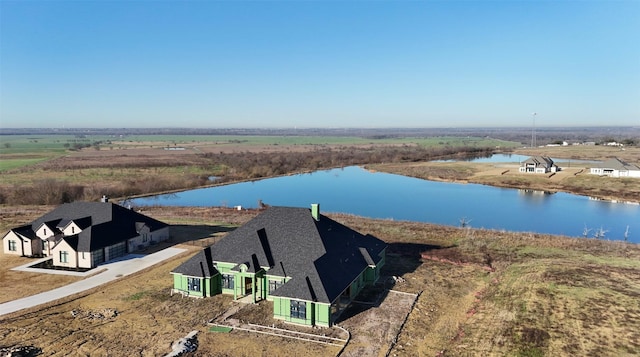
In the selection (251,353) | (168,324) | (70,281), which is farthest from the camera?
(70,281)

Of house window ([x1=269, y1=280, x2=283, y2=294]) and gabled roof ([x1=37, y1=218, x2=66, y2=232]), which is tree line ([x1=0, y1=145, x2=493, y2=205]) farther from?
house window ([x1=269, y1=280, x2=283, y2=294])

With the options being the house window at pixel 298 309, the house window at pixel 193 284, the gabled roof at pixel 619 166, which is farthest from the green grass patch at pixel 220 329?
A: the gabled roof at pixel 619 166

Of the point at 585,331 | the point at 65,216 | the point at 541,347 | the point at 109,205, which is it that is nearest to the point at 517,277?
the point at 585,331

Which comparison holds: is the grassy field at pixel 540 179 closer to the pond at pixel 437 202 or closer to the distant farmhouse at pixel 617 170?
the distant farmhouse at pixel 617 170

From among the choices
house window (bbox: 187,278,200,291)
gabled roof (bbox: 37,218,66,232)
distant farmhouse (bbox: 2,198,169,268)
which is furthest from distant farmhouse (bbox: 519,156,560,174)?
gabled roof (bbox: 37,218,66,232)

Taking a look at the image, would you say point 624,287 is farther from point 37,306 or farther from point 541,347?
point 37,306

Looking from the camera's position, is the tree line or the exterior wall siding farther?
the tree line

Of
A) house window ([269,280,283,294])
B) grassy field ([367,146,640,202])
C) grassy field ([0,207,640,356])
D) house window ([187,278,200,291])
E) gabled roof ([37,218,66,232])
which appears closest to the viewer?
grassy field ([0,207,640,356])
